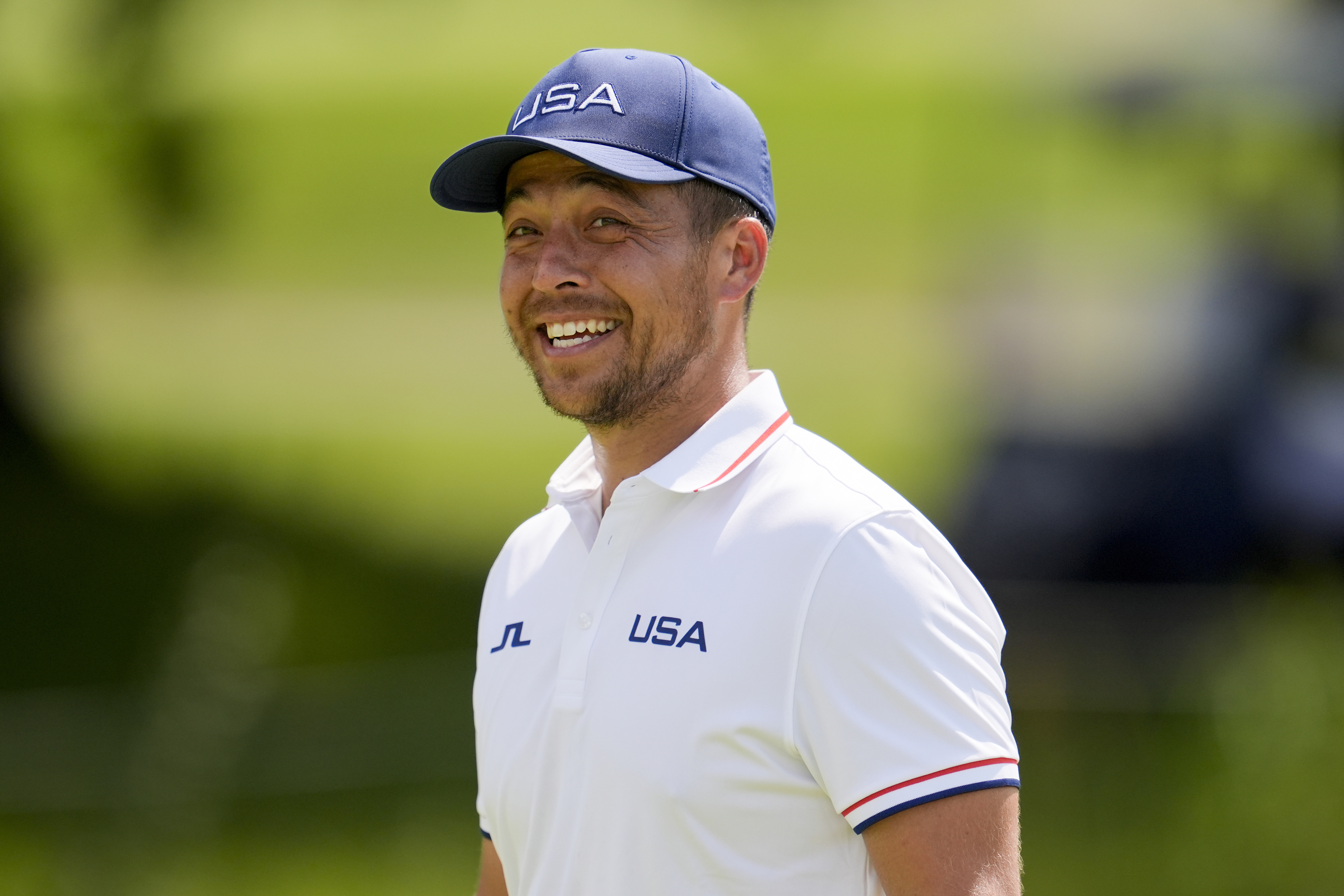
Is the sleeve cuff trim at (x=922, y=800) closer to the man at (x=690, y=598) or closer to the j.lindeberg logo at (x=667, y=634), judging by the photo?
the man at (x=690, y=598)

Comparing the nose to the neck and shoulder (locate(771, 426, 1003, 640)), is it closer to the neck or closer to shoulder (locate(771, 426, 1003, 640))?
the neck

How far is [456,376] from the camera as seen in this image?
12844mm

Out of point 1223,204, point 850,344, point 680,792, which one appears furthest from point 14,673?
point 850,344

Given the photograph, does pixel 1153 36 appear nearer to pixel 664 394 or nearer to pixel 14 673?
pixel 14 673

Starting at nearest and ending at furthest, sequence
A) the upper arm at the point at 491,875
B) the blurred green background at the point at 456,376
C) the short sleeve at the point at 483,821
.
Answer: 1. the short sleeve at the point at 483,821
2. the upper arm at the point at 491,875
3. the blurred green background at the point at 456,376

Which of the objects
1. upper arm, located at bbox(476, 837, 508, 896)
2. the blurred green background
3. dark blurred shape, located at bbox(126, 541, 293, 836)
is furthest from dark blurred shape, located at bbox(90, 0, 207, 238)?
upper arm, located at bbox(476, 837, 508, 896)

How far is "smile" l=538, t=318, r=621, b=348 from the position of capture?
1994mm

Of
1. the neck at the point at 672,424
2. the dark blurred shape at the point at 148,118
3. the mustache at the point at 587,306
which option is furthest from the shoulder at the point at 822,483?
the dark blurred shape at the point at 148,118

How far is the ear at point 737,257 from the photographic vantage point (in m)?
2.04

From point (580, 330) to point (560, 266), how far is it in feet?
0.30

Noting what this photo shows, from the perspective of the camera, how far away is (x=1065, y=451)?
8.34 metres

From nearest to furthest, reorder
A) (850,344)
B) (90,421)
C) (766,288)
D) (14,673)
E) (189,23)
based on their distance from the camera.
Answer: (14,673)
(189,23)
(90,421)
(850,344)
(766,288)

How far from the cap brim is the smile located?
20 centimetres

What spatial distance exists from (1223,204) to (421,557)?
521 cm
